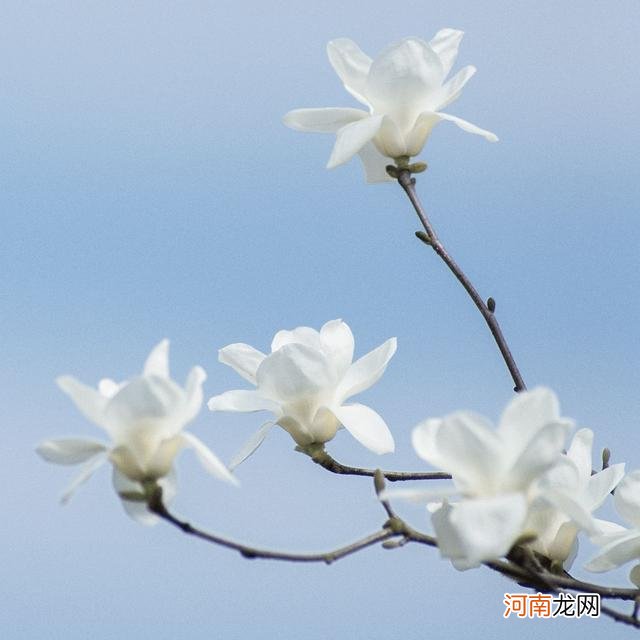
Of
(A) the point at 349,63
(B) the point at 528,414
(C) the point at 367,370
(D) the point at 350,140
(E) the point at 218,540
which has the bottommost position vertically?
(E) the point at 218,540

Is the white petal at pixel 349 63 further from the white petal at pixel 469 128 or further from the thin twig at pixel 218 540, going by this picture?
the thin twig at pixel 218 540

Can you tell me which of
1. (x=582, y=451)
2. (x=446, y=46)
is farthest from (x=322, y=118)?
(x=582, y=451)

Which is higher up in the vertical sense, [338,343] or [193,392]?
[338,343]

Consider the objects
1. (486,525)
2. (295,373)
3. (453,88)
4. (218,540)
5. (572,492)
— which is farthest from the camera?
Answer: (453,88)

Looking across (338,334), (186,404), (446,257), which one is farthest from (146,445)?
(446,257)

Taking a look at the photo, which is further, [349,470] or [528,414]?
[349,470]

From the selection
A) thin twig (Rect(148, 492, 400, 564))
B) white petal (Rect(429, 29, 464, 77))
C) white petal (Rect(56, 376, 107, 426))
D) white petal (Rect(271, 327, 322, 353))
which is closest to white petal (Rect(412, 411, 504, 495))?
thin twig (Rect(148, 492, 400, 564))

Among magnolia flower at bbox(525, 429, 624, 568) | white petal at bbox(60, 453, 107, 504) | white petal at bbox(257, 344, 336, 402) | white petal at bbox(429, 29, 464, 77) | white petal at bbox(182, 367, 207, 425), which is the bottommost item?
white petal at bbox(60, 453, 107, 504)

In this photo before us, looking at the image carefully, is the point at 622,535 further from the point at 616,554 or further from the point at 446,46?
the point at 446,46

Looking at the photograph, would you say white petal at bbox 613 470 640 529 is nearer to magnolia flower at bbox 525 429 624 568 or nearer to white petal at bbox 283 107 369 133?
magnolia flower at bbox 525 429 624 568
